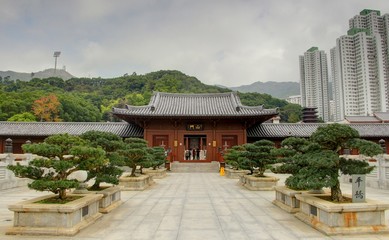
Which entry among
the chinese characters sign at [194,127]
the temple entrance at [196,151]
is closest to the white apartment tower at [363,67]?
the temple entrance at [196,151]

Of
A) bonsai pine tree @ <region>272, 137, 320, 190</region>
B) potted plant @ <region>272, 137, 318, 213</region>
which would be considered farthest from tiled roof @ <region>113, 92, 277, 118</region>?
bonsai pine tree @ <region>272, 137, 320, 190</region>

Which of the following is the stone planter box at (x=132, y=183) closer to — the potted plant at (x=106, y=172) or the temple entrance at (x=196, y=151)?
the potted plant at (x=106, y=172)

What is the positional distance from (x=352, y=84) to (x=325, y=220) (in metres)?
91.8

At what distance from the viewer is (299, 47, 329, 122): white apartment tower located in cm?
11389

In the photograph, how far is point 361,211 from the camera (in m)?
6.23

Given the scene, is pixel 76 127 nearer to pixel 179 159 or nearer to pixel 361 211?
pixel 179 159

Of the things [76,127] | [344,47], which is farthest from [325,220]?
[344,47]

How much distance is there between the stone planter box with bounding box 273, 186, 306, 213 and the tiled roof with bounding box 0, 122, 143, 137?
20863 millimetres

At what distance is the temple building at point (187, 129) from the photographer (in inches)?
1050

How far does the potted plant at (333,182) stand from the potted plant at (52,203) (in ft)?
16.7

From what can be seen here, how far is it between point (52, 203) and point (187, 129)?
71.0ft

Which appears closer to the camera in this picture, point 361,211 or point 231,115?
point 361,211

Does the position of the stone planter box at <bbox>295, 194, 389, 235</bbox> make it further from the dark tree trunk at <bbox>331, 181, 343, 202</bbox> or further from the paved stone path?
the dark tree trunk at <bbox>331, 181, 343, 202</bbox>

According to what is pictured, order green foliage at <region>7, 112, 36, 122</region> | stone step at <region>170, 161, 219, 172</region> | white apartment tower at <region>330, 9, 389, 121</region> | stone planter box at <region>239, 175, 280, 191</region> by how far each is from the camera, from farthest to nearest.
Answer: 1. white apartment tower at <region>330, 9, 389, 121</region>
2. green foliage at <region>7, 112, 36, 122</region>
3. stone step at <region>170, 161, 219, 172</region>
4. stone planter box at <region>239, 175, 280, 191</region>
